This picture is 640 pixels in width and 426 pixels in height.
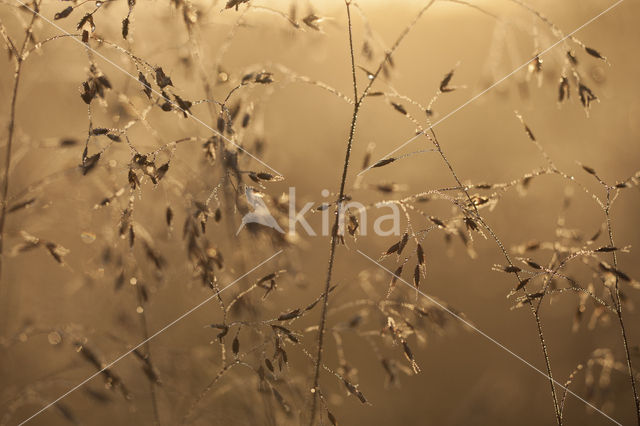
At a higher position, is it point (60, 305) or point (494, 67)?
point (494, 67)

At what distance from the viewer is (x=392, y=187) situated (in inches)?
52.8

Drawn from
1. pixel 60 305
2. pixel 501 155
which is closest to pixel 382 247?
pixel 501 155

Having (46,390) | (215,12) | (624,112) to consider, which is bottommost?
(46,390)

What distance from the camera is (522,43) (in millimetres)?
3609

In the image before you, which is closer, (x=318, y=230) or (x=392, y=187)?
(x=392, y=187)

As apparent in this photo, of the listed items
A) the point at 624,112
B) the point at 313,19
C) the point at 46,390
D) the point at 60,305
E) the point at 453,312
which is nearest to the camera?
the point at 313,19

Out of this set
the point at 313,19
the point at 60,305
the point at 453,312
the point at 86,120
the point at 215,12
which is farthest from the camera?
the point at 86,120

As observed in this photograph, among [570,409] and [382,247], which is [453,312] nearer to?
[382,247]

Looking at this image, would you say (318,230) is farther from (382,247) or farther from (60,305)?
(60,305)

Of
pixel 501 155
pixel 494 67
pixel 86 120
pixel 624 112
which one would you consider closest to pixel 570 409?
pixel 501 155

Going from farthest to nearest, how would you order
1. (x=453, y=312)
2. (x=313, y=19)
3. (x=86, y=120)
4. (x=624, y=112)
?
(x=624, y=112), (x=86, y=120), (x=453, y=312), (x=313, y=19)

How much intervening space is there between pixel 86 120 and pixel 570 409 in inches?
105

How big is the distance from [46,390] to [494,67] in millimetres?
1893

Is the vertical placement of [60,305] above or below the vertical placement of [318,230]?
below
